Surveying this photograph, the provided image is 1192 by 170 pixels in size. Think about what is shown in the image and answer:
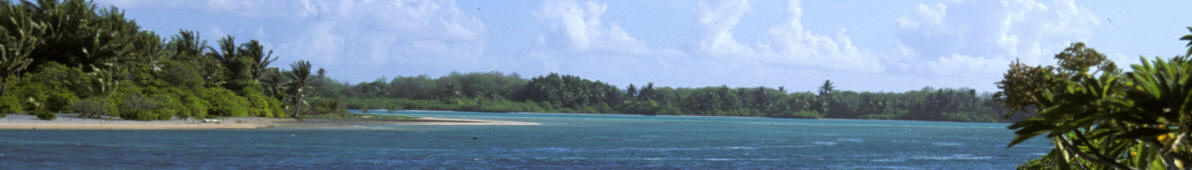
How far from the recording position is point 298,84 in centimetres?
6228

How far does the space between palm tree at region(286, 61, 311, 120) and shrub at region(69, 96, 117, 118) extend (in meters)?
14.2

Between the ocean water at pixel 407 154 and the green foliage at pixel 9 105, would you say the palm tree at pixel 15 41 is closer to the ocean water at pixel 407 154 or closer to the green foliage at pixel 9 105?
the green foliage at pixel 9 105

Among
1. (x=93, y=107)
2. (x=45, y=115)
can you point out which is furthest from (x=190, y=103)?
(x=45, y=115)

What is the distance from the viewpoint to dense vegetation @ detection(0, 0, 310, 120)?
45.0 m

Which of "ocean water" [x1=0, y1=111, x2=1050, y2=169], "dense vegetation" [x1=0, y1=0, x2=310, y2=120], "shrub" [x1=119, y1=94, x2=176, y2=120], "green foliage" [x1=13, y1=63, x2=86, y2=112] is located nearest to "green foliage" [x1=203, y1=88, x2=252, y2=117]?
"dense vegetation" [x1=0, y1=0, x2=310, y2=120]

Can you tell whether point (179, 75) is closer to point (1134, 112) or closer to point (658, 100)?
point (1134, 112)

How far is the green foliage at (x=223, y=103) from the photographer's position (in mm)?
56188

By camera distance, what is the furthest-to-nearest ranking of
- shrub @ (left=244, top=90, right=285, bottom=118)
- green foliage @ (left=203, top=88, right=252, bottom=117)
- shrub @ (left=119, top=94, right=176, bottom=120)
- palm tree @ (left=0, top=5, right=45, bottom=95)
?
1. shrub @ (left=244, top=90, right=285, bottom=118)
2. green foliage @ (left=203, top=88, right=252, bottom=117)
3. shrub @ (left=119, top=94, right=176, bottom=120)
4. palm tree @ (left=0, top=5, right=45, bottom=95)

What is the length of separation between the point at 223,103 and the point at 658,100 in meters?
108

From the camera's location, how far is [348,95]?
15412 cm

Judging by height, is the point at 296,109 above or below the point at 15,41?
below

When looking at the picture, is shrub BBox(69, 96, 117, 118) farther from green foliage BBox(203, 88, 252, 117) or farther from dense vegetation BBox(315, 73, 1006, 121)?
dense vegetation BBox(315, 73, 1006, 121)

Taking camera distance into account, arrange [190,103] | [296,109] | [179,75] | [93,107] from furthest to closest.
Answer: [296,109] < [179,75] < [190,103] < [93,107]

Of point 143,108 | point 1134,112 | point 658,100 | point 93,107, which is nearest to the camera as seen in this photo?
point 1134,112
